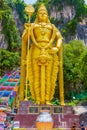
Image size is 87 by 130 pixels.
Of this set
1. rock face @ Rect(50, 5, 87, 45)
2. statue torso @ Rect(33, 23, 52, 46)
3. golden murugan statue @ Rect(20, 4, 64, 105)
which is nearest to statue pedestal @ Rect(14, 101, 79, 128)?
golden murugan statue @ Rect(20, 4, 64, 105)

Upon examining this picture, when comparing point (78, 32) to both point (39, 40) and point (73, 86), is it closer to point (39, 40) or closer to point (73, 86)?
point (73, 86)

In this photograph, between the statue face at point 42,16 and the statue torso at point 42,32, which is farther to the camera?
the statue face at point 42,16

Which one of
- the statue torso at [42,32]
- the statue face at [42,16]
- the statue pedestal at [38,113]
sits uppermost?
the statue face at [42,16]

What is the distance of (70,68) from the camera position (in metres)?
27.4

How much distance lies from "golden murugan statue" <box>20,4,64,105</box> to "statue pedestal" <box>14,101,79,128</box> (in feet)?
1.91

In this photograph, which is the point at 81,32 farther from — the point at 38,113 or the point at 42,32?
the point at 38,113

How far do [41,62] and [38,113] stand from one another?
1.72 metres

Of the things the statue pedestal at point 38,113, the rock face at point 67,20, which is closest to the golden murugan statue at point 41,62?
the statue pedestal at point 38,113

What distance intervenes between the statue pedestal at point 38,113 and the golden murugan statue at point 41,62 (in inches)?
22.9

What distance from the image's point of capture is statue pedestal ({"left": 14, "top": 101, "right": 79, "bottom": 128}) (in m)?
9.39

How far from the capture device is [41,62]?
10445 millimetres

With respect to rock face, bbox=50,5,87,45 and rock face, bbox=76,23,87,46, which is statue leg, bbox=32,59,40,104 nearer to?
rock face, bbox=50,5,87,45

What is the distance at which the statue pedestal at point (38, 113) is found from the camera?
9391mm

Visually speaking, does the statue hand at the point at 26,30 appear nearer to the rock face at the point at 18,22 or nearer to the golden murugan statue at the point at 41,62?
the golden murugan statue at the point at 41,62
